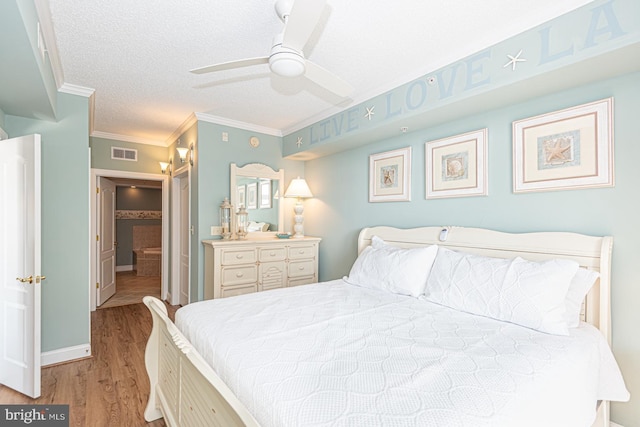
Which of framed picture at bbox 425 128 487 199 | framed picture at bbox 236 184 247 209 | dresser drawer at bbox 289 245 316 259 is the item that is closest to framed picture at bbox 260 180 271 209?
framed picture at bbox 236 184 247 209

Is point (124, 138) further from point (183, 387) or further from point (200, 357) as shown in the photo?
point (200, 357)

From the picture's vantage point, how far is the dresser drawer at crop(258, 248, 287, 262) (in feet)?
11.7

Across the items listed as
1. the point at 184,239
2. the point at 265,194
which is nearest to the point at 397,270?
the point at 265,194

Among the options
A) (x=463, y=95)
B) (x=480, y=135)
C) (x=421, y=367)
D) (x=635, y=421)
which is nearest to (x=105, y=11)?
(x=463, y=95)

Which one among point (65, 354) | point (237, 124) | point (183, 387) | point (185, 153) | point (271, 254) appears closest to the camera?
point (183, 387)

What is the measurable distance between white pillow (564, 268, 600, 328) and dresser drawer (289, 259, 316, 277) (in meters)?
2.72

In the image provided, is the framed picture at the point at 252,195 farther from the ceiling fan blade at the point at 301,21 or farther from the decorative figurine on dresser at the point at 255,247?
the ceiling fan blade at the point at 301,21

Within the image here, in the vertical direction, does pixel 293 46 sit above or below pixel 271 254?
above

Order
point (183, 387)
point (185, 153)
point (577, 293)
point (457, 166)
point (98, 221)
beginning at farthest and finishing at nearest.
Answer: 1. point (98, 221)
2. point (185, 153)
3. point (457, 166)
4. point (577, 293)
5. point (183, 387)

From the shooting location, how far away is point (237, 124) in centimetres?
380

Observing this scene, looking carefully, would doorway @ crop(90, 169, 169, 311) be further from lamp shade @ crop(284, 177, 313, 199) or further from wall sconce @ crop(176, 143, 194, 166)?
lamp shade @ crop(284, 177, 313, 199)

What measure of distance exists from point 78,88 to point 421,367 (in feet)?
11.6

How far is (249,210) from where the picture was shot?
155 inches

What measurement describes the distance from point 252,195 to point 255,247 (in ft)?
2.64
